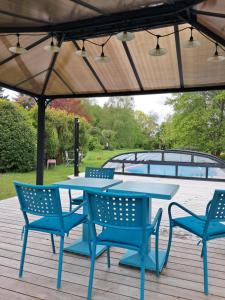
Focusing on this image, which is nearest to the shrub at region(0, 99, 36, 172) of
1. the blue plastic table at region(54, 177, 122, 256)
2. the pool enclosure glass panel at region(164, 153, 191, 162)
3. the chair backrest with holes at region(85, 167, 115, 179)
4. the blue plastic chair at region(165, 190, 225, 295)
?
the pool enclosure glass panel at region(164, 153, 191, 162)

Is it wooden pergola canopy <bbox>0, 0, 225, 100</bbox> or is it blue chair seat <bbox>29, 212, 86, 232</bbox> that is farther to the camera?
wooden pergola canopy <bbox>0, 0, 225, 100</bbox>

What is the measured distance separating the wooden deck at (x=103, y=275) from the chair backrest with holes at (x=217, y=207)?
0.62 meters

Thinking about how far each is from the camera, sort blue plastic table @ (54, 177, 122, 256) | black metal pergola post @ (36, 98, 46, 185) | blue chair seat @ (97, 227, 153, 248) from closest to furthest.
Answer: blue chair seat @ (97, 227, 153, 248) → blue plastic table @ (54, 177, 122, 256) → black metal pergola post @ (36, 98, 46, 185)

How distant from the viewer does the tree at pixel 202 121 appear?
45.5 ft

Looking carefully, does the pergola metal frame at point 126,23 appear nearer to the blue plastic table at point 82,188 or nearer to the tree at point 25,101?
the blue plastic table at point 82,188

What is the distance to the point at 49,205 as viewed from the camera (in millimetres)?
2338

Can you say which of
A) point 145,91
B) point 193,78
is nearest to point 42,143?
point 145,91

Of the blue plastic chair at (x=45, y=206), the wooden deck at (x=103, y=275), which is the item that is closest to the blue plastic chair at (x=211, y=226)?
the wooden deck at (x=103, y=275)

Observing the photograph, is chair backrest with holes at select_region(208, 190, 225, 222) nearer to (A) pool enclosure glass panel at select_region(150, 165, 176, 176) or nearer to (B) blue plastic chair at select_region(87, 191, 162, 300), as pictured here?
(B) blue plastic chair at select_region(87, 191, 162, 300)

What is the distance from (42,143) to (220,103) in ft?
36.2

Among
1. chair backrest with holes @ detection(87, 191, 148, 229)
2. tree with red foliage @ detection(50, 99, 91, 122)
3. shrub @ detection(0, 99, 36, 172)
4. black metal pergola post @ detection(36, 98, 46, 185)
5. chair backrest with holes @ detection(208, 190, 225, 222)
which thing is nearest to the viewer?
chair backrest with holes @ detection(87, 191, 148, 229)

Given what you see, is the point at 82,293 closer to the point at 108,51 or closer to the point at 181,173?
the point at 108,51

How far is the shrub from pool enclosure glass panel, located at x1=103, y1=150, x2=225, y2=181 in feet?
10.5

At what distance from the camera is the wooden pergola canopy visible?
2.80 m
